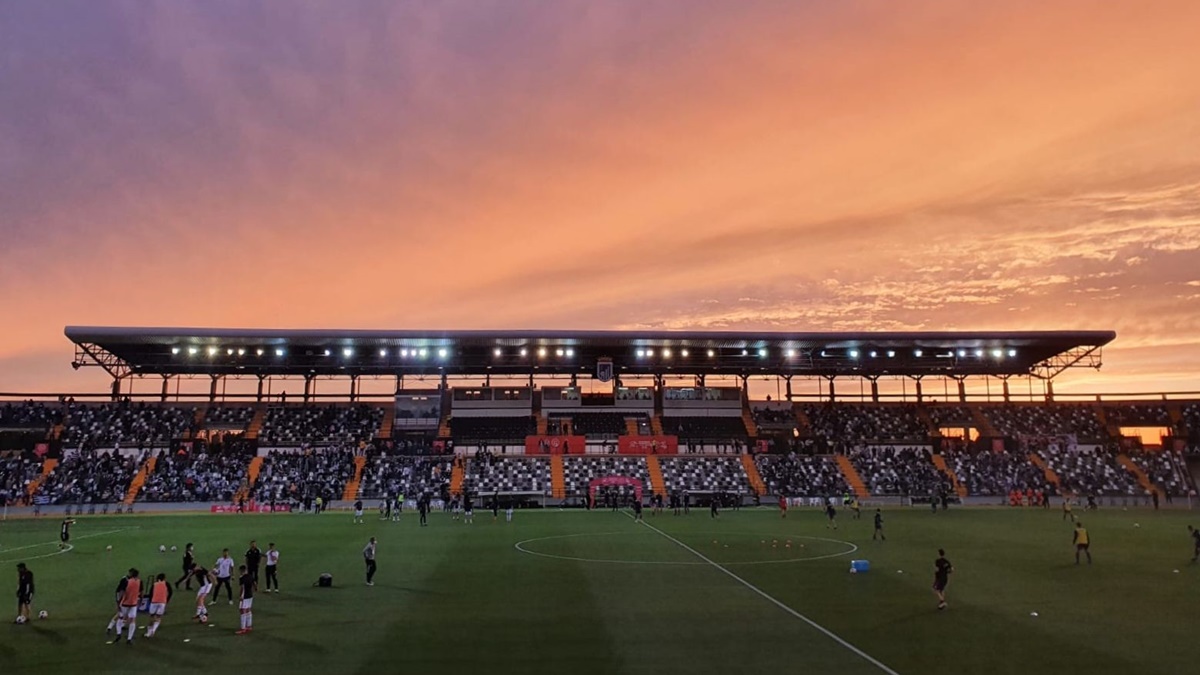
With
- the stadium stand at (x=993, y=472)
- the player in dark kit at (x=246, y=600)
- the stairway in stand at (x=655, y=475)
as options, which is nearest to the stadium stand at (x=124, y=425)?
the stairway in stand at (x=655, y=475)

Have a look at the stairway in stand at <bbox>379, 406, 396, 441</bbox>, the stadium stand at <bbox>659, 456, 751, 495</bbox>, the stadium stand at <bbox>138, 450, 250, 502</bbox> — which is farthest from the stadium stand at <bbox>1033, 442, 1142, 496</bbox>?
the stadium stand at <bbox>138, 450, 250, 502</bbox>

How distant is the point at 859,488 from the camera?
7200 cm

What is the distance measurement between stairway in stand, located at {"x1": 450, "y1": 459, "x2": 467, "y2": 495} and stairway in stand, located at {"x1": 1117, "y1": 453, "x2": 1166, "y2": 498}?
216ft

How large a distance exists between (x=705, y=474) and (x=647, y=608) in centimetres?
5304

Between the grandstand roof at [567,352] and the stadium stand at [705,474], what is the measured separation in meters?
11.1

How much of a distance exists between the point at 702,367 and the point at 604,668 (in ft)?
225

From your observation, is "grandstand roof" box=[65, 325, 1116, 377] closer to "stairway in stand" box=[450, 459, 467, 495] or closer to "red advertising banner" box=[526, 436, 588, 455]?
"red advertising banner" box=[526, 436, 588, 455]

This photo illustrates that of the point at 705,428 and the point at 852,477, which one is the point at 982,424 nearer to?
the point at 852,477

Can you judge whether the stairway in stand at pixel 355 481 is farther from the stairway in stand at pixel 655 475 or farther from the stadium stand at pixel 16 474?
the stairway in stand at pixel 655 475

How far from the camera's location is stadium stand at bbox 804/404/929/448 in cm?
8200

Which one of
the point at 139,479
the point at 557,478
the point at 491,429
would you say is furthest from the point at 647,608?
the point at 139,479

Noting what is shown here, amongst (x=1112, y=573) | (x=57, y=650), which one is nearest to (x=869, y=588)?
(x=1112, y=573)

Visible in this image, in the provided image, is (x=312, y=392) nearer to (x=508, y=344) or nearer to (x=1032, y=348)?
(x=508, y=344)

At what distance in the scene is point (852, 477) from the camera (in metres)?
74.1
